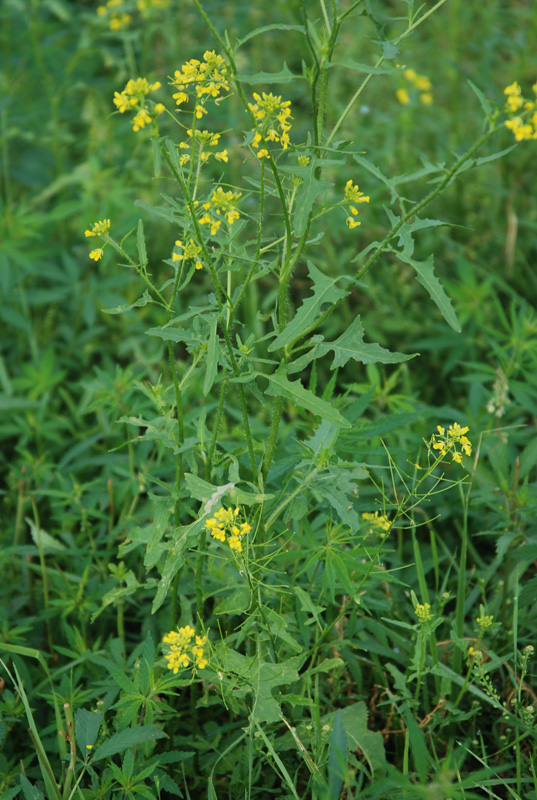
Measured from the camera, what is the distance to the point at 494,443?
238cm

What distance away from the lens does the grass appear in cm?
151

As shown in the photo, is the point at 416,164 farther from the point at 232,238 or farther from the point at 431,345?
the point at 232,238

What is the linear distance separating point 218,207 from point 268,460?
0.54 meters

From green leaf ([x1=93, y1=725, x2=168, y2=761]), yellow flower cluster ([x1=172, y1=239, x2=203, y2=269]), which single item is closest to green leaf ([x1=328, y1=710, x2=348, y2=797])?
green leaf ([x1=93, y1=725, x2=168, y2=761])

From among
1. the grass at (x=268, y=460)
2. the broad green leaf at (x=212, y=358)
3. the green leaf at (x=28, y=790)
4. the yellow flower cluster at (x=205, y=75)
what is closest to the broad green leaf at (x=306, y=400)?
the grass at (x=268, y=460)

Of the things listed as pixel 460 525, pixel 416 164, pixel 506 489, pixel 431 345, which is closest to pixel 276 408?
pixel 506 489

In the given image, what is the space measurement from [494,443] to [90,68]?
10.1ft

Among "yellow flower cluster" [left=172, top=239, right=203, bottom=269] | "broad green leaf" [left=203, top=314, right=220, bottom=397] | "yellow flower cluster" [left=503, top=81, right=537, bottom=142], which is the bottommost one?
"broad green leaf" [left=203, top=314, right=220, bottom=397]

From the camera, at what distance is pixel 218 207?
5.15 ft

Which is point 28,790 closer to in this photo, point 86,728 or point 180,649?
point 86,728

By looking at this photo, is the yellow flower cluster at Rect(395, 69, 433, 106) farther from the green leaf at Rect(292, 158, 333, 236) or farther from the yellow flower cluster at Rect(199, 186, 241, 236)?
the green leaf at Rect(292, 158, 333, 236)

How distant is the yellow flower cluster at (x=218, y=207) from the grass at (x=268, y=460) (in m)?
0.02

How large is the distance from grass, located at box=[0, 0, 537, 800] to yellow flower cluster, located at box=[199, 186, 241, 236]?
0.02 meters

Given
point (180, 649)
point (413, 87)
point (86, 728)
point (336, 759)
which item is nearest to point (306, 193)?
point (180, 649)
